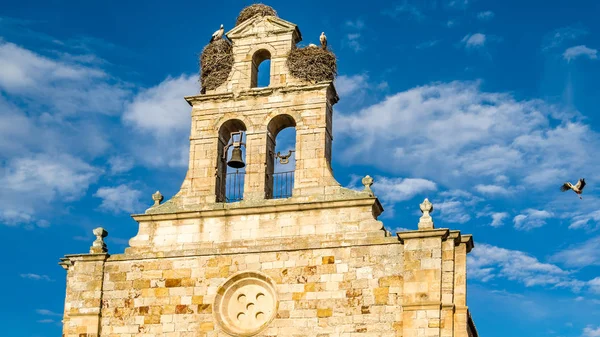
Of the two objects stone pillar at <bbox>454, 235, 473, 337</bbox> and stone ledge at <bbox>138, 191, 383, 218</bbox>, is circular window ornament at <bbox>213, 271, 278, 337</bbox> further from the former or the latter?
stone pillar at <bbox>454, 235, 473, 337</bbox>

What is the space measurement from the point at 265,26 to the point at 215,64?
149 cm

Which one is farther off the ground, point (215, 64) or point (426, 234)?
point (215, 64)

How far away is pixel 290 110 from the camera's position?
2667 cm

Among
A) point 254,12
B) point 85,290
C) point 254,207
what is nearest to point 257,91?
point 254,12

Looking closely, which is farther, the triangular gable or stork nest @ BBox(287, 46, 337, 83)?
the triangular gable

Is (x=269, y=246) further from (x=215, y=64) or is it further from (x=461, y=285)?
(x=215, y=64)

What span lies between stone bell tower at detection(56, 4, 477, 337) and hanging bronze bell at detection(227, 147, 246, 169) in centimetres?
25

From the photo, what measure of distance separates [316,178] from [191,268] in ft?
11.0

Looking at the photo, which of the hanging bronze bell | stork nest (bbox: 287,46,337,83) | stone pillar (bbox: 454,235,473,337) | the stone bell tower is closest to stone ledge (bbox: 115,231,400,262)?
the stone bell tower

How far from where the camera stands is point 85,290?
86.4 ft

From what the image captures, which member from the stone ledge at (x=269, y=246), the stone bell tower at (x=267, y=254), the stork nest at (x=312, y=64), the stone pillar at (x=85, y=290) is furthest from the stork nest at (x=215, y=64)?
the stone pillar at (x=85, y=290)

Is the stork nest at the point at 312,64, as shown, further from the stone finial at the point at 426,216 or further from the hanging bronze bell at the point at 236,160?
the stone finial at the point at 426,216

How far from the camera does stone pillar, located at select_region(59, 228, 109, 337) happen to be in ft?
85.1

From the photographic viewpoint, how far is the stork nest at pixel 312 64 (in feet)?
88.1
